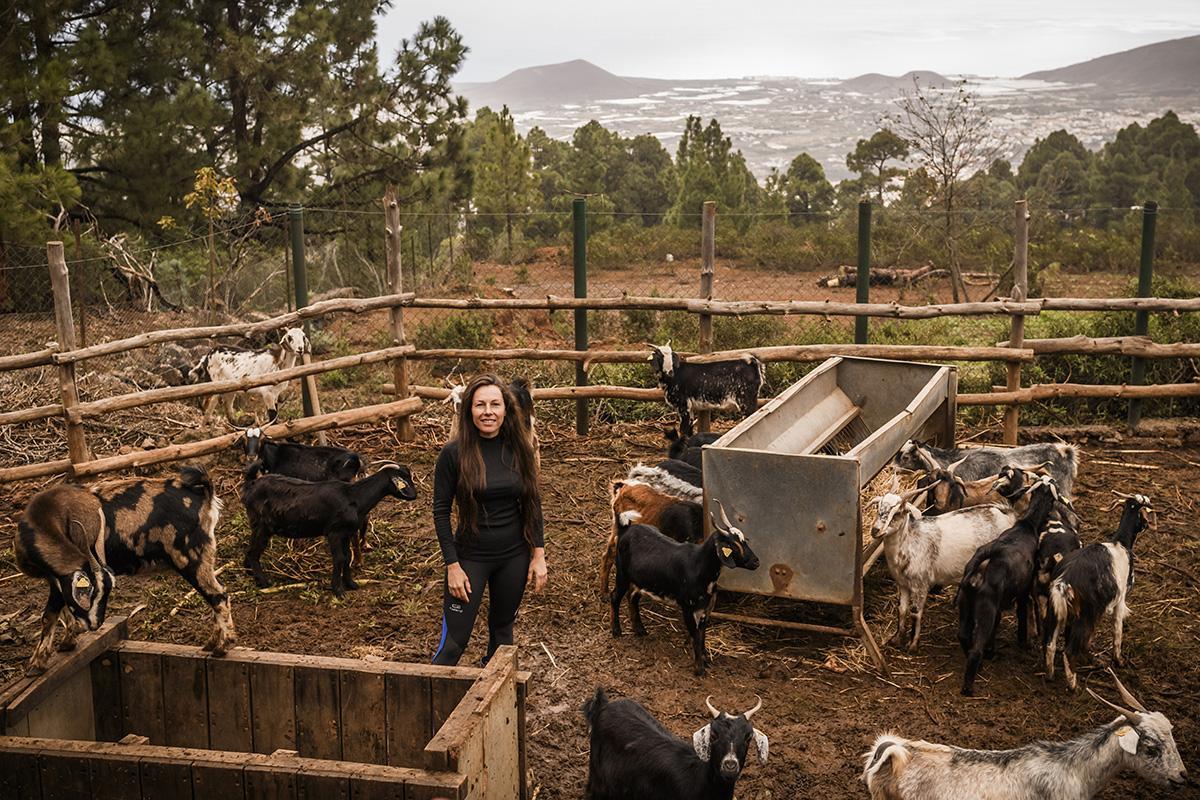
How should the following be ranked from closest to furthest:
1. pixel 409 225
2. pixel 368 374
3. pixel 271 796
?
pixel 271 796
pixel 368 374
pixel 409 225

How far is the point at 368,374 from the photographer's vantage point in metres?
14.3

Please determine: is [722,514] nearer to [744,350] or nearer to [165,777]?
[165,777]

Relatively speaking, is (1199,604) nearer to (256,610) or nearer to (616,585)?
(616,585)

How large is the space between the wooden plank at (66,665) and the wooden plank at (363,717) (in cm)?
113

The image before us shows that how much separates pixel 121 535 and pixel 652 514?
3399 mm

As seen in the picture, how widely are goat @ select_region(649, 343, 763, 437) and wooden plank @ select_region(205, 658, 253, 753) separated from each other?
6.10 meters

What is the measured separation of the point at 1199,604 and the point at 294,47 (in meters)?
15.0

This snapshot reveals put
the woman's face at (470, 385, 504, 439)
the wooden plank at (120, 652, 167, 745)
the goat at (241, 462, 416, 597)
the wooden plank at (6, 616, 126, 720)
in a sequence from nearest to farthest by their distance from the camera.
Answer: the wooden plank at (6, 616, 126, 720), the wooden plank at (120, 652, 167, 745), the woman's face at (470, 385, 504, 439), the goat at (241, 462, 416, 597)

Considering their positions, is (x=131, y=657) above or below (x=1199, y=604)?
above

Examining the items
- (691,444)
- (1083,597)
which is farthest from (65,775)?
(691,444)

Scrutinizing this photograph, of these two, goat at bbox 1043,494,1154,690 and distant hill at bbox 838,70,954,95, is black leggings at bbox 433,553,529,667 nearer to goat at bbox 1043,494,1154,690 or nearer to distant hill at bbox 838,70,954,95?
goat at bbox 1043,494,1154,690

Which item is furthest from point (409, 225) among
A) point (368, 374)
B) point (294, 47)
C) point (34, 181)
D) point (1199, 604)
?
point (1199, 604)

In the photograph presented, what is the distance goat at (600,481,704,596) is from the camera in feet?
24.2

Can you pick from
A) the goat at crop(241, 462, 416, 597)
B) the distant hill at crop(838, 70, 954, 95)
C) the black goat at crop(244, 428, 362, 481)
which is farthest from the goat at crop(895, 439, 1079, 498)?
the distant hill at crop(838, 70, 954, 95)
